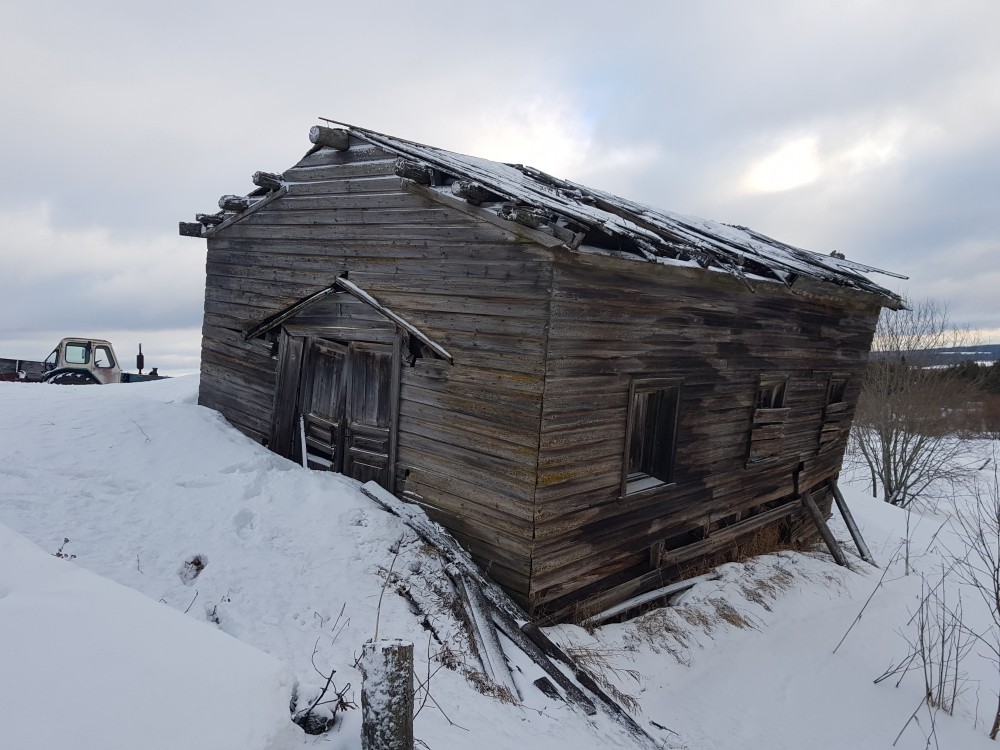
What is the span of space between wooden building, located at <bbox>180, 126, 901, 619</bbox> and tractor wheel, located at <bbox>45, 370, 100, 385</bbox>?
8047mm

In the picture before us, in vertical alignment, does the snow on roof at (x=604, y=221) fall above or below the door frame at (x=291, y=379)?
above

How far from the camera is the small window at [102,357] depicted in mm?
15990

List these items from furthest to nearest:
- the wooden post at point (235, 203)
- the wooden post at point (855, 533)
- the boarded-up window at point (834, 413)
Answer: the wooden post at point (855, 533) < the boarded-up window at point (834, 413) < the wooden post at point (235, 203)

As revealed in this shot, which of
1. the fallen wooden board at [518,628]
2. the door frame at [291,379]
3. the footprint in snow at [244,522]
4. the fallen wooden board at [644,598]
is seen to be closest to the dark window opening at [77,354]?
the door frame at [291,379]

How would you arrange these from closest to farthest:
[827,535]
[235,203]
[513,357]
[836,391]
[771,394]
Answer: [513,357]
[235,203]
[771,394]
[827,535]
[836,391]

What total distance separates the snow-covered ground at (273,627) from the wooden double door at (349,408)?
649mm

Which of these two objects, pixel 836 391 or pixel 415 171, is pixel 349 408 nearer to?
pixel 415 171

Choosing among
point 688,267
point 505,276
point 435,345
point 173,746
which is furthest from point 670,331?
point 173,746

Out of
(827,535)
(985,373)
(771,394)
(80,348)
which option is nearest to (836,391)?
(827,535)

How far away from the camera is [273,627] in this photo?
4766 millimetres

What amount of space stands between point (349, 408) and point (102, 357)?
41.6 feet

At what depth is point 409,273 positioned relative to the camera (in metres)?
6.71

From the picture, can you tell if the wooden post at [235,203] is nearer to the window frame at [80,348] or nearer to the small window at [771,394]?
the small window at [771,394]

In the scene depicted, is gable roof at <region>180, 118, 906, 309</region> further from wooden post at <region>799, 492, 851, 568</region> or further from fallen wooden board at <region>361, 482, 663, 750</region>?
wooden post at <region>799, 492, 851, 568</region>
